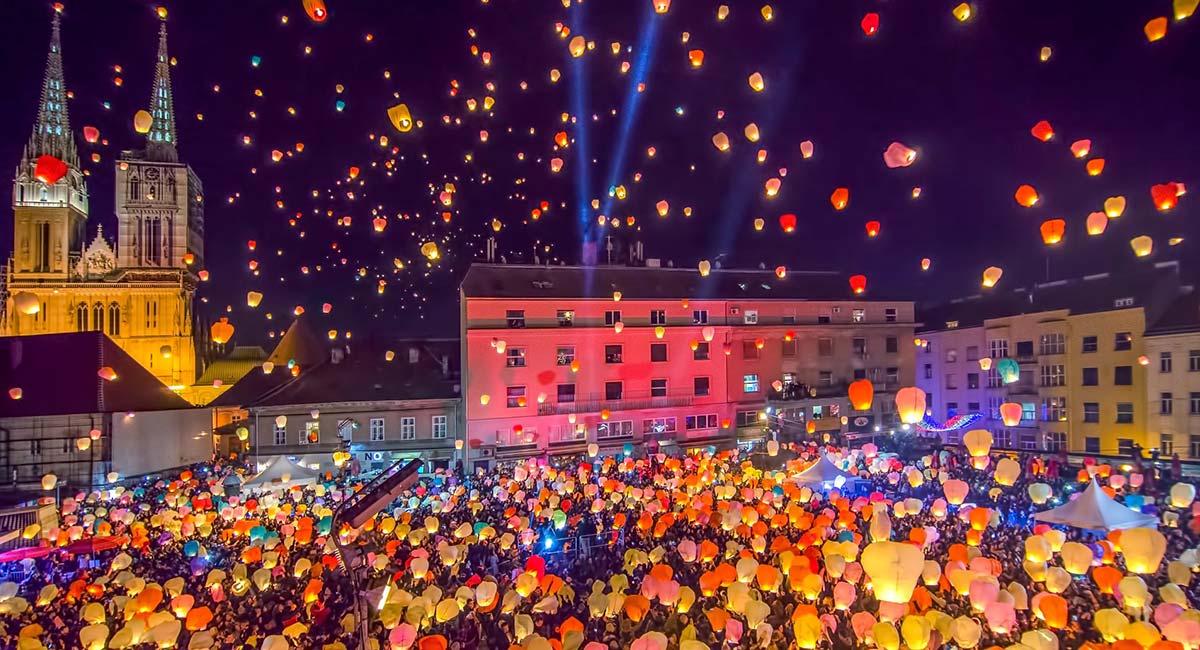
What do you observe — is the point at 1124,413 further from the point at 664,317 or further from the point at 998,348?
the point at 664,317

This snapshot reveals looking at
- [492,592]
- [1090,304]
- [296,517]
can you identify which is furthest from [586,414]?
[1090,304]

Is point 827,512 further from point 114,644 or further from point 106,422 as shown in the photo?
point 106,422

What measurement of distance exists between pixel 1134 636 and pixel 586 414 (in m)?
22.4

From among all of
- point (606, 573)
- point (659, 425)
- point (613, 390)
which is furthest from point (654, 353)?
point (606, 573)

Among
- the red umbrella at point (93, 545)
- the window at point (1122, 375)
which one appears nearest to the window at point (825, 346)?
the window at point (1122, 375)

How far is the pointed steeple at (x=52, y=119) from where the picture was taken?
4441cm

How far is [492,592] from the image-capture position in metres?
10.0

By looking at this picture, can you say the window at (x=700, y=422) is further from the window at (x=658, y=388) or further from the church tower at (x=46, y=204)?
the church tower at (x=46, y=204)

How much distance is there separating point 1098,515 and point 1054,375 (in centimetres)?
2140

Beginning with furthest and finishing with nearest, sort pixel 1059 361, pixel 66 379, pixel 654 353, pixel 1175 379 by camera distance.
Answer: pixel 654 353 → pixel 1059 361 → pixel 1175 379 → pixel 66 379

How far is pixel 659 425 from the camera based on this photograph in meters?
30.0

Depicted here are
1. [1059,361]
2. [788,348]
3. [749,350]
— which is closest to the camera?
[1059,361]

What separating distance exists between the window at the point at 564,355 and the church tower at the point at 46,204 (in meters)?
38.9

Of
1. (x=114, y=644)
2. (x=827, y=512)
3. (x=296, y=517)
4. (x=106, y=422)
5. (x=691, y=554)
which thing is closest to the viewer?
(x=114, y=644)
